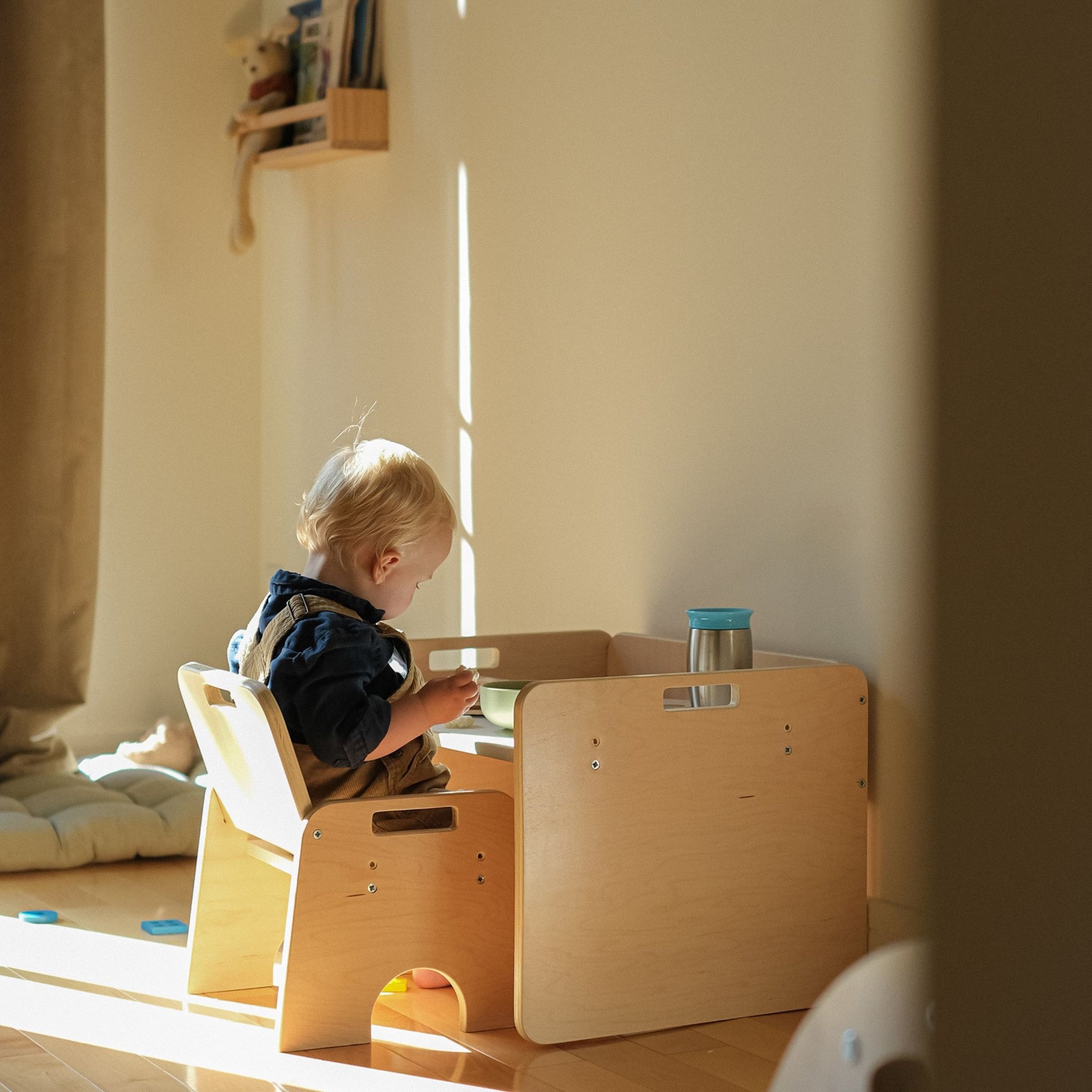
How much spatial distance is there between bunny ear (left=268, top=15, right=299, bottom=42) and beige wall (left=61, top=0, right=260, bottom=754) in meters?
0.27

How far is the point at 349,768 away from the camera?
158 centimetres

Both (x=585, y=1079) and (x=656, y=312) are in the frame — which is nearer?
(x=585, y=1079)

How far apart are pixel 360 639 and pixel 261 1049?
1.47 ft

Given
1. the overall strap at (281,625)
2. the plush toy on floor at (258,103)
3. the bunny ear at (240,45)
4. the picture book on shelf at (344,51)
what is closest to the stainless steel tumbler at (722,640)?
the overall strap at (281,625)

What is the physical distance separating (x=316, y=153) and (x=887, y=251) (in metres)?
1.46

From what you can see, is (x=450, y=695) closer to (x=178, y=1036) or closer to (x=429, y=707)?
(x=429, y=707)

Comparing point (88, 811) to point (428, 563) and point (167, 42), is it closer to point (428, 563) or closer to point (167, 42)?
point (428, 563)

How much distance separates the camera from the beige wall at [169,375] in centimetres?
315

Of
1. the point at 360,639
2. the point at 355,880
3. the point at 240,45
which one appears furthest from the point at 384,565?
the point at 240,45

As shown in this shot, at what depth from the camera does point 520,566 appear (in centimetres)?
245

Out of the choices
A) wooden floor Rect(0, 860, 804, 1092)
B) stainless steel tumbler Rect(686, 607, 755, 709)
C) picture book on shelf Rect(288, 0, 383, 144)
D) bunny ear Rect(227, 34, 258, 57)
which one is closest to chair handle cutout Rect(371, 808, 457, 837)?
wooden floor Rect(0, 860, 804, 1092)

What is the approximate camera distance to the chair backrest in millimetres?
1483

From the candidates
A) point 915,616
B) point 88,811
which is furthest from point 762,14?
point 915,616

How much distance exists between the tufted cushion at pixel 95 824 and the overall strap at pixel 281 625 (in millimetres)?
892
